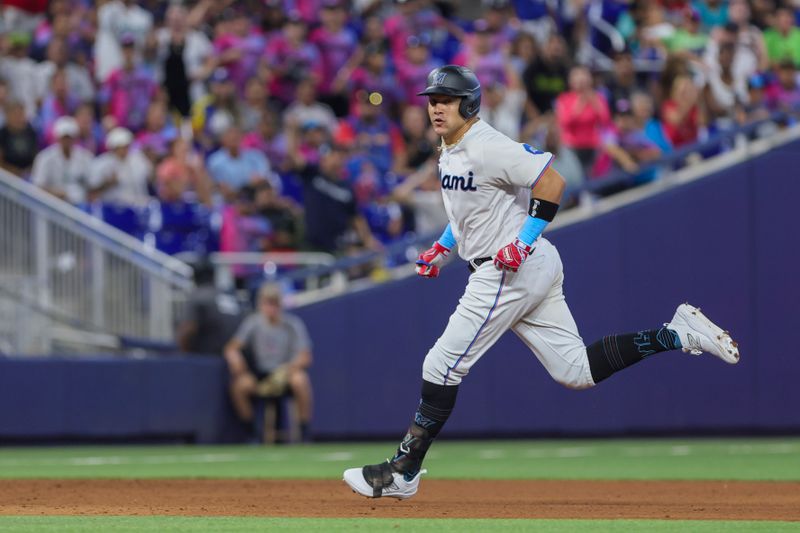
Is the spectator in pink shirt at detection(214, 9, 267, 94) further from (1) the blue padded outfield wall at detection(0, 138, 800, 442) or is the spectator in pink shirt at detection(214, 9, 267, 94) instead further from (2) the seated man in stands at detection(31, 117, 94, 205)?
(1) the blue padded outfield wall at detection(0, 138, 800, 442)

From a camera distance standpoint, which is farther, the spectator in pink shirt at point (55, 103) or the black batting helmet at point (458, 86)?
the spectator in pink shirt at point (55, 103)

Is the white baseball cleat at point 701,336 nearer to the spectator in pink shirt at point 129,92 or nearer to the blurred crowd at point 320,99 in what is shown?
the blurred crowd at point 320,99

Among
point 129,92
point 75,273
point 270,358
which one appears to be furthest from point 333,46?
point 75,273

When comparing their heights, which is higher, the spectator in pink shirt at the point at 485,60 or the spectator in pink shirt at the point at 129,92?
the spectator in pink shirt at the point at 485,60

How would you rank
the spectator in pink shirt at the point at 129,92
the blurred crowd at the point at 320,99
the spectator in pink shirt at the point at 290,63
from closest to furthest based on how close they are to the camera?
the blurred crowd at the point at 320,99, the spectator in pink shirt at the point at 129,92, the spectator in pink shirt at the point at 290,63

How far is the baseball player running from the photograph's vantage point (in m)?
7.04

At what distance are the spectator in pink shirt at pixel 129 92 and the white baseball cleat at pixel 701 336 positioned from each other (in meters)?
9.43

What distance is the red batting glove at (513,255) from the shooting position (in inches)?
271

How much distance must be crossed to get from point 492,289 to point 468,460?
4.90 meters

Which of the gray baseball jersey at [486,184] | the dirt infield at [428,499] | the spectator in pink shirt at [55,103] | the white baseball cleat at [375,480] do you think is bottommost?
the dirt infield at [428,499]

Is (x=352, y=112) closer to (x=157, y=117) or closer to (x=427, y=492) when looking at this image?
(x=157, y=117)

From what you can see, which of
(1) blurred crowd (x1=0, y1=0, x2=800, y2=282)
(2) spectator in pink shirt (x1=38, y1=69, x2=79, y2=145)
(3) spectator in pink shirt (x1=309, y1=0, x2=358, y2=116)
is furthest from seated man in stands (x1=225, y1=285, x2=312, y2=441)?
(3) spectator in pink shirt (x1=309, y1=0, x2=358, y2=116)

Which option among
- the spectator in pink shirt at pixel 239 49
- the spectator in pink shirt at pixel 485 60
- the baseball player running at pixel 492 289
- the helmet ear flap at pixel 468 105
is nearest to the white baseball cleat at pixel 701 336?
the baseball player running at pixel 492 289

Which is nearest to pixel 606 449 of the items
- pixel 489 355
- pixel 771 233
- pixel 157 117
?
pixel 489 355
